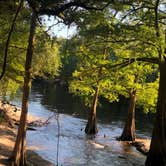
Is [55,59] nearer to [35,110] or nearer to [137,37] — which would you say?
[137,37]

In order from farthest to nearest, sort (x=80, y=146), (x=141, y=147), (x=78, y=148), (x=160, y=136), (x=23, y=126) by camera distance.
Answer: (x=141, y=147) → (x=80, y=146) → (x=78, y=148) → (x=160, y=136) → (x=23, y=126)

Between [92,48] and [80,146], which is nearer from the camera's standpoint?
[92,48]

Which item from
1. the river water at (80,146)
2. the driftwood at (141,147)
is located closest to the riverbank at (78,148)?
the river water at (80,146)

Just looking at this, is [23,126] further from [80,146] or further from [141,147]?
[141,147]

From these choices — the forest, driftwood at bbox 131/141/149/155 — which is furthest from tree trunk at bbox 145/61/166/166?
driftwood at bbox 131/141/149/155

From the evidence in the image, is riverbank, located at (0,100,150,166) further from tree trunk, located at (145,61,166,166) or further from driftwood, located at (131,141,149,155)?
tree trunk, located at (145,61,166,166)

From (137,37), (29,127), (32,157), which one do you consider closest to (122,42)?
(137,37)

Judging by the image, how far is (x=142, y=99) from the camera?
37.0 meters

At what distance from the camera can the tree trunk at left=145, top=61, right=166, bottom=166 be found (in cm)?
2461

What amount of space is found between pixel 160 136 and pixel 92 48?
6.76 meters

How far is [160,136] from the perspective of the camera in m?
25.1

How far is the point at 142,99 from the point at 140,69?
4.21 metres

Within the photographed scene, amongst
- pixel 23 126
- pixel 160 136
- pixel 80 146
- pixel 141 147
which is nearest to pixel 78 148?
pixel 80 146

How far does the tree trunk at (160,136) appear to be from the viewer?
24609mm
